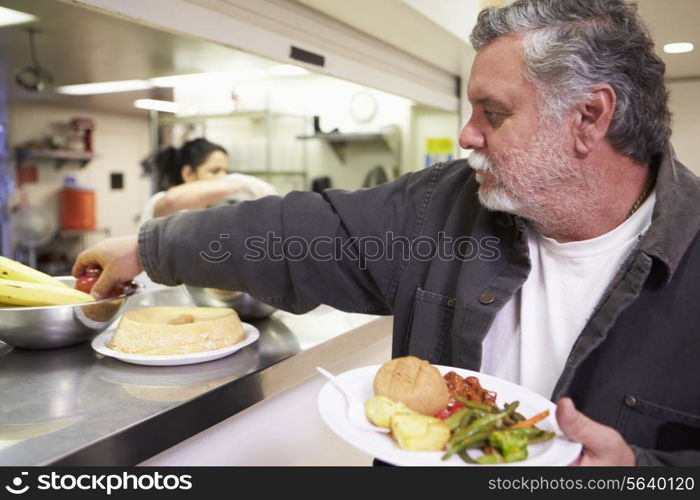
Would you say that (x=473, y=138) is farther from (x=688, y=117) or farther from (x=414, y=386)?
(x=688, y=117)

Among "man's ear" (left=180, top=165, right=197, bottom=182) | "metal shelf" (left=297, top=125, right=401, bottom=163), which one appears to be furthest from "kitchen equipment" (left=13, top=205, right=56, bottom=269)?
"man's ear" (left=180, top=165, right=197, bottom=182)

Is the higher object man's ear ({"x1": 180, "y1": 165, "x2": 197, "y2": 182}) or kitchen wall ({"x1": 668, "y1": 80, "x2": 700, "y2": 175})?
kitchen wall ({"x1": 668, "y1": 80, "x2": 700, "y2": 175})

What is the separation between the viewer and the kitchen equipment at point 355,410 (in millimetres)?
718

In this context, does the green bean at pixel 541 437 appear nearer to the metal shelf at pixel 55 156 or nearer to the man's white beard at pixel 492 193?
the man's white beard at pixel 492 193

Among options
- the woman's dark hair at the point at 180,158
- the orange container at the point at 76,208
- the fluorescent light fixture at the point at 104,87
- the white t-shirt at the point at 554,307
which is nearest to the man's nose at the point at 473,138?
the white t-shirt at the point at 554,307

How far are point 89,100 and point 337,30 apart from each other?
5.03m

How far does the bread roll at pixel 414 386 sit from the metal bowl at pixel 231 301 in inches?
25.3

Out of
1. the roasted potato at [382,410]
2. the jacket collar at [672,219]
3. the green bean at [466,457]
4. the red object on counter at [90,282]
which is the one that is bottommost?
the green bean at [466,457]

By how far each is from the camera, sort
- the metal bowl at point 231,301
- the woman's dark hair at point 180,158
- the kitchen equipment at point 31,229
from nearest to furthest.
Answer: the metal bowl at point 231,301 → the woman's dark hair at point 180,158 → the kitchen equipment at point 31,229

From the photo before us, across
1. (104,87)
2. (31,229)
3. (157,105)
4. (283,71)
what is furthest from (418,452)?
(31,229)

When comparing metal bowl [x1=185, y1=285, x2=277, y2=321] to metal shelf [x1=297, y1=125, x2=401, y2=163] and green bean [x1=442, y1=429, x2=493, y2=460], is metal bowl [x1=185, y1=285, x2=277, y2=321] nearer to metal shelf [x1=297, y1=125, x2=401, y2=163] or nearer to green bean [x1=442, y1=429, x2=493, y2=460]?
green bean [x1=442, y1=429, x2=493, y2=460]

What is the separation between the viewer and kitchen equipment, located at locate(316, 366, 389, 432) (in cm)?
72

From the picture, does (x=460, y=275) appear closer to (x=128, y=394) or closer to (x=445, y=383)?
(x=445, y=383)

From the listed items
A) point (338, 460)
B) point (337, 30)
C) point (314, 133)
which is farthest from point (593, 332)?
point (314, 133)
